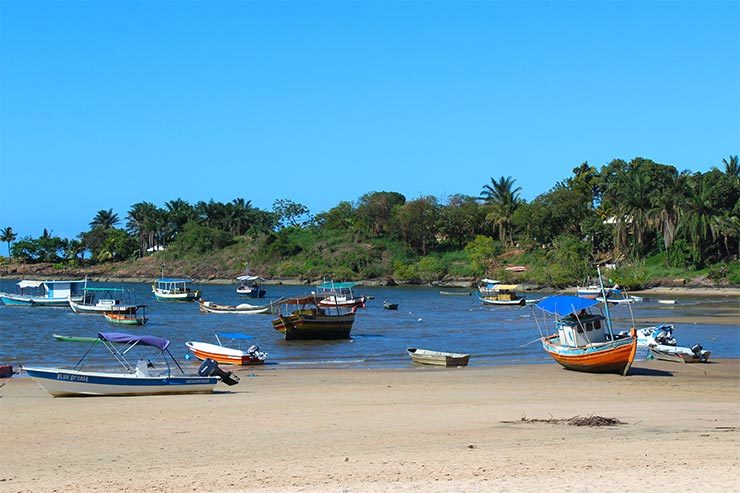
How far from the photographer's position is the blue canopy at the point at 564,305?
101 ft

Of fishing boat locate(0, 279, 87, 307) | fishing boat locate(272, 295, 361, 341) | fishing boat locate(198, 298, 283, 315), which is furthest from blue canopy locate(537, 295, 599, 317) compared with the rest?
fishing boat locate(0, 279, 87, 307)

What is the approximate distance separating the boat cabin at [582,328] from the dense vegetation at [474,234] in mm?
74342

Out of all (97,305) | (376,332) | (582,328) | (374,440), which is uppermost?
(97,305)

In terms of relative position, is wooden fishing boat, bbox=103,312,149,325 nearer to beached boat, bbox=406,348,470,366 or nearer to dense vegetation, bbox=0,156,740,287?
beached boat, bbox=406,348,470,366

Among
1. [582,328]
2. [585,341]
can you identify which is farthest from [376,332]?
[582,328]

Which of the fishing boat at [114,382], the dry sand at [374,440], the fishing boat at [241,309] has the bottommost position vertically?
the dry sand at [374,440]

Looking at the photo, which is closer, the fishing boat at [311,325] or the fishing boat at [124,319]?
the fishing boat at [311,325]

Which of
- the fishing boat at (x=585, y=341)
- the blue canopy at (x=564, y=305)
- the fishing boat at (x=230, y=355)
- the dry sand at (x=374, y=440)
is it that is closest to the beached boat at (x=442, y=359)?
the fishing boat at (x=585, y=341)

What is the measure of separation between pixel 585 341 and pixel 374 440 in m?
17.2

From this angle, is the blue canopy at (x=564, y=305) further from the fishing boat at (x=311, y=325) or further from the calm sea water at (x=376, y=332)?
the fishing boat at (x=311, y=325)

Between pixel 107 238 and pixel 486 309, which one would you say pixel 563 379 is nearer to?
pixel 486 309

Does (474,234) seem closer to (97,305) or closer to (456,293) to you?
(456,293)

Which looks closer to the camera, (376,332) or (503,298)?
(376,332)

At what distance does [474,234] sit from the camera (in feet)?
475
